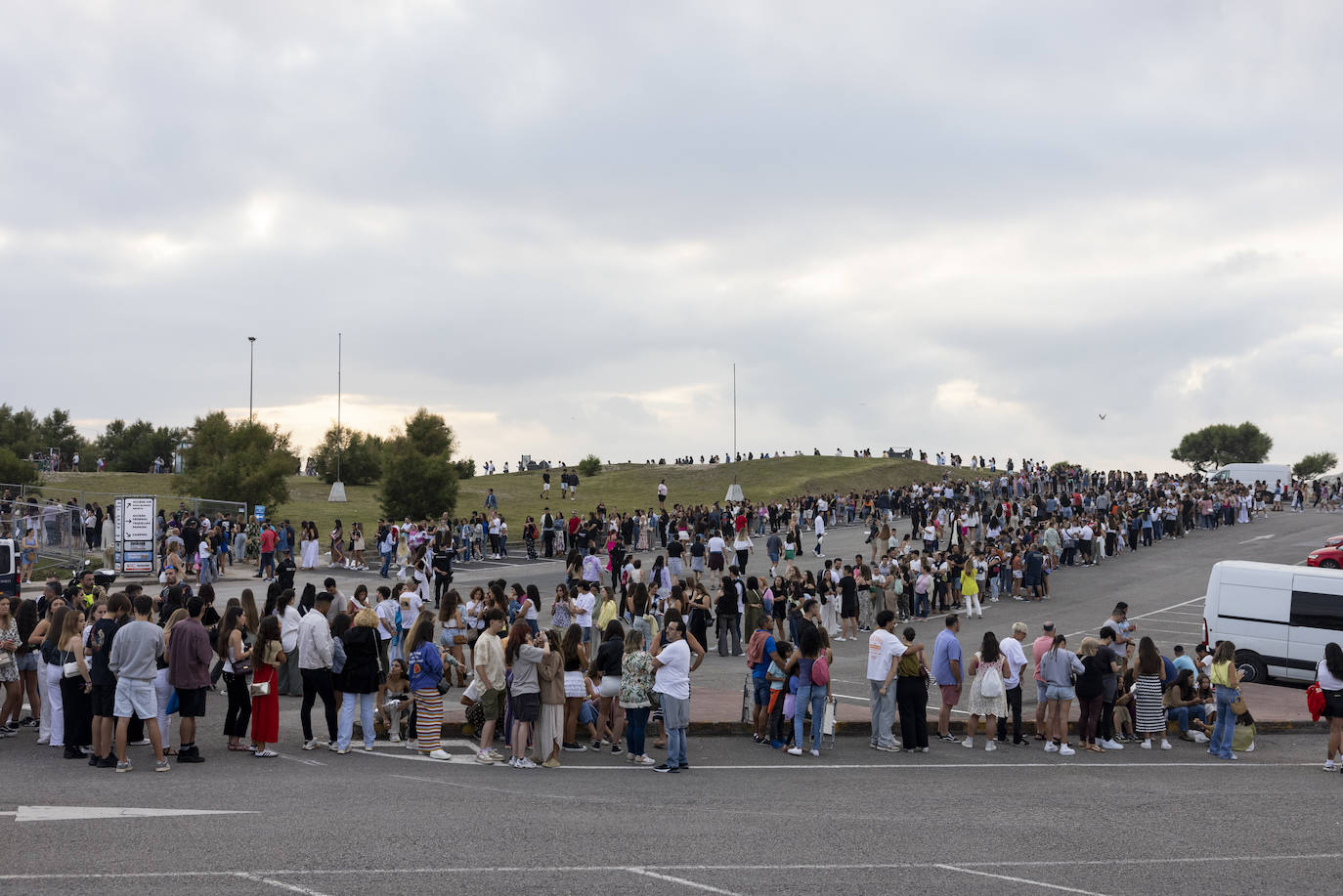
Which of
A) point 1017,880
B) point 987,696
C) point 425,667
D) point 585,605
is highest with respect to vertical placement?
point 585,605

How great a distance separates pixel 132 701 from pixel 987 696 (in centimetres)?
1003

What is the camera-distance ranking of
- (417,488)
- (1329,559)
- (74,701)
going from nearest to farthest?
(74,701) < (1329,559) < (417,488)

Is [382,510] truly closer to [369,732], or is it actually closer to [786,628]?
[786,628]

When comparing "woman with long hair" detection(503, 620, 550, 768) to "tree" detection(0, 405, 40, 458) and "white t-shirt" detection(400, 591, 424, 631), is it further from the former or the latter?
"tree" detection(0, 405, 40, 458)

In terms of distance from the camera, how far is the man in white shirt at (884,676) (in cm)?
1329

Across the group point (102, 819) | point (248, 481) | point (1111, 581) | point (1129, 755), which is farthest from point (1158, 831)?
point (248, 481)

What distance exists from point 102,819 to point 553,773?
445cm

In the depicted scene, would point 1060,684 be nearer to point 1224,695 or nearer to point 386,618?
point 1224,695

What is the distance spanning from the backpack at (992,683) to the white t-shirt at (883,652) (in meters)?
1.44

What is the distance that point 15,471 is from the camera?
65.1m

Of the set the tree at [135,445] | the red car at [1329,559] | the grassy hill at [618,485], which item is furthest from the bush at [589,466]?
the red car at [1329,559]

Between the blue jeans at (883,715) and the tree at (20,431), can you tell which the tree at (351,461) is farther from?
the blue jeans at (883,715)

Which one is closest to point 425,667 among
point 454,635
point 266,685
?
point 266,685

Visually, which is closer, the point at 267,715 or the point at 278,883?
the point at 278,883
